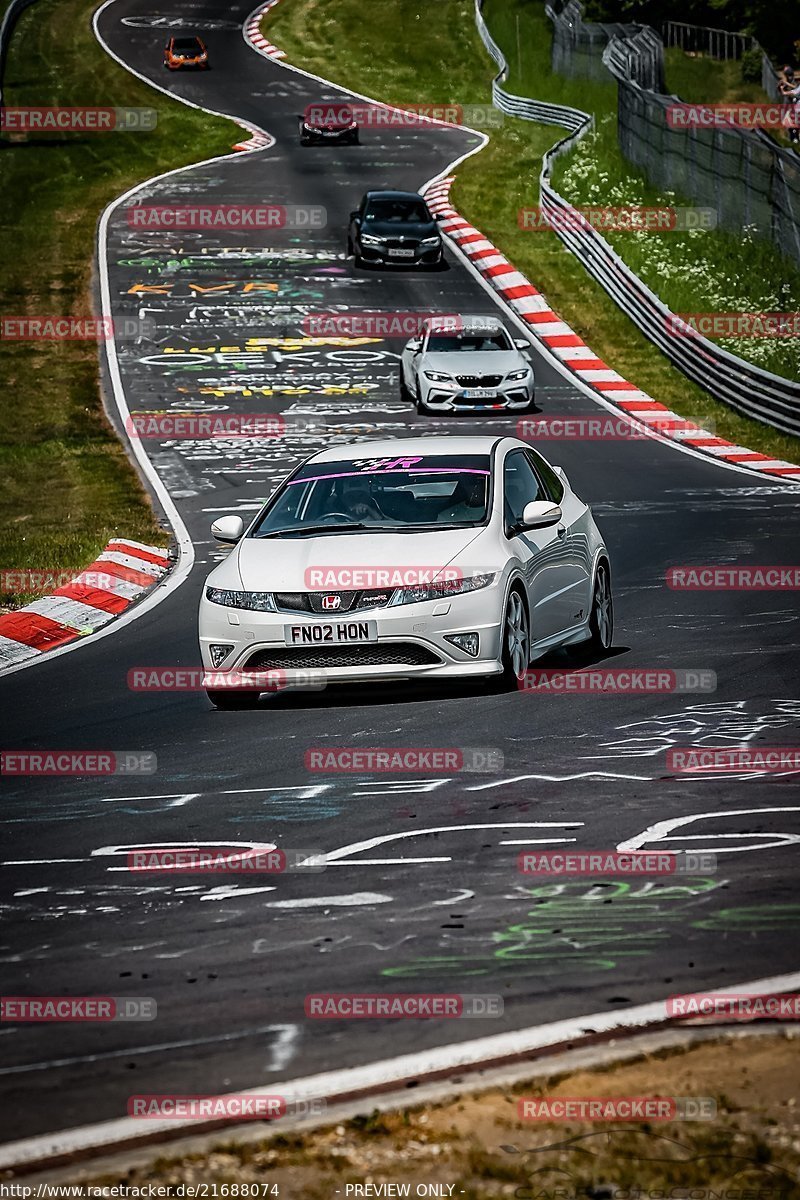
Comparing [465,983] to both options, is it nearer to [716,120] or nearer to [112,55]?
[716,120]

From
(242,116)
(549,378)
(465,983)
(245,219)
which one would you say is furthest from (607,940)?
(242,116)

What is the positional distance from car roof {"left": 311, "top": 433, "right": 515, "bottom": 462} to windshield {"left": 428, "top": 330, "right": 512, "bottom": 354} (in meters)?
16.1

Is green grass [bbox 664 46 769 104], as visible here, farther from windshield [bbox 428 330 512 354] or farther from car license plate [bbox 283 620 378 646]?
car license plate [bbox 283 620 378 646]

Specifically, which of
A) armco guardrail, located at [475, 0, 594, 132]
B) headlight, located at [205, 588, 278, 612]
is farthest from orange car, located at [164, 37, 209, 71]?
headlight, located at [205, 588, 278, 612]

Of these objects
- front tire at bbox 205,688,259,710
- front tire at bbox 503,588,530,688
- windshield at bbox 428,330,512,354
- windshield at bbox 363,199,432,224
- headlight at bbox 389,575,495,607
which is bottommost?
windshield at bbox 428,330,512,354

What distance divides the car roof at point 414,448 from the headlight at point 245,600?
1.59 meters

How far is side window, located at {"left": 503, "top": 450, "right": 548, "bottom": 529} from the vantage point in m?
12.2

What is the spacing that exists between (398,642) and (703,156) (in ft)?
91.3

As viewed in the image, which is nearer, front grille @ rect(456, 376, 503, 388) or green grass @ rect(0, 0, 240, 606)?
green grass @ rect(0, 0, 240, 606)

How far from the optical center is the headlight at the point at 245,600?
11.3 meters

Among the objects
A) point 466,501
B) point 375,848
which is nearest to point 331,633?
point 466,501

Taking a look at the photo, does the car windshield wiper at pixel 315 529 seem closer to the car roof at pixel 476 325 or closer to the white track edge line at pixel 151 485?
the white track edge line at pixel 151 485

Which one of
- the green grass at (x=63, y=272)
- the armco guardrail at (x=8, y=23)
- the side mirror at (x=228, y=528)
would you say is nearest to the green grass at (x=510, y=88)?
the green grass at (x=63, y=272)

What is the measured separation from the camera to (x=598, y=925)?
667 centimetres
